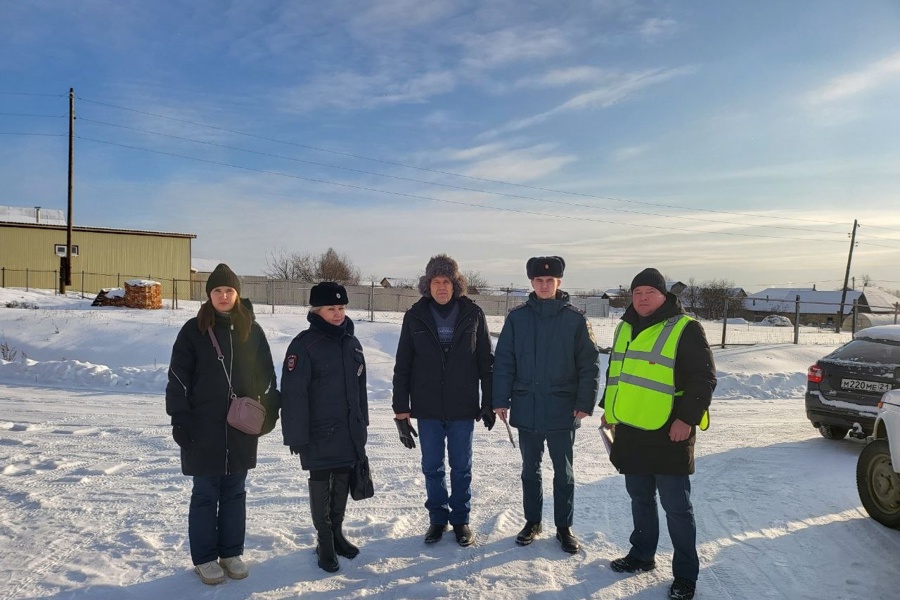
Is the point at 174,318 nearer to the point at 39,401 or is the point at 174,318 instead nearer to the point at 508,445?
the point at 39,401

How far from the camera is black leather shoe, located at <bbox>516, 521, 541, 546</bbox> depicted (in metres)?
4.12

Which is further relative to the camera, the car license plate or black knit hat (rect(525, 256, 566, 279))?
the car license plate

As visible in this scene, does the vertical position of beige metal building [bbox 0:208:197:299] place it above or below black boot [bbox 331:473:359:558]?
above

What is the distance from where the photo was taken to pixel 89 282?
115ft

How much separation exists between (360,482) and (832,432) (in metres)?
6.91

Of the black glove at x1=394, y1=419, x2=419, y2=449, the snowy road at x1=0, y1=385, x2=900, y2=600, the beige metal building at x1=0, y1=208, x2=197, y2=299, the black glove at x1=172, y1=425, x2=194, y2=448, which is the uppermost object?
the beige metal building at x1=0, y1=208, x2=197, y2=299

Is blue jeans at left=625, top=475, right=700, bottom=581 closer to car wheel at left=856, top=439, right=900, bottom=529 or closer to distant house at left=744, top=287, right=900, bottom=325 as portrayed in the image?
car wheel at left=856, top=439, right=900, bottom=529

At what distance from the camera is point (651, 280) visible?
365 centimetres

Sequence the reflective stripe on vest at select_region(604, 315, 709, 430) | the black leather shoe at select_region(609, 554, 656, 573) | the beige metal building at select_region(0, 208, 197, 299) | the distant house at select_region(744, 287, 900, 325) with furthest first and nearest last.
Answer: the distant house at select_region(744, 287, 900, 325)
the beige metal building at select_region(0, 208, 197, 299)
the black leather shoe at select_region(609, 554, 656, 573)
the reflective stripe on vest at select_region(604, 315, 709, 430)

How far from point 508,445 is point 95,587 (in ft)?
14.9

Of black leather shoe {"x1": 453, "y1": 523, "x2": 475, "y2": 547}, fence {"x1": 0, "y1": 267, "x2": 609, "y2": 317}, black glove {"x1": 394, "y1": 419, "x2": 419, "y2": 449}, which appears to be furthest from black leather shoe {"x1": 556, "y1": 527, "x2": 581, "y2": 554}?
fence {"x1": 0, "y1": 267, "x2": 609, "y2": 317}

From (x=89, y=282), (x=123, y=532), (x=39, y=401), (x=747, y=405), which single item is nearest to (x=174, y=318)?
(x=39, y=401)

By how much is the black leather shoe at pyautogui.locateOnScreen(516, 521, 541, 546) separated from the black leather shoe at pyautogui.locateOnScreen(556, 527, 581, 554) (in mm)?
155

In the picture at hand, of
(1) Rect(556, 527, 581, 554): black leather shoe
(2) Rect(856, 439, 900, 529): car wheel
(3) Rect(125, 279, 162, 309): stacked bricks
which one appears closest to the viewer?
(1) Rect(556, 527, 581, 554): black leather shoe
